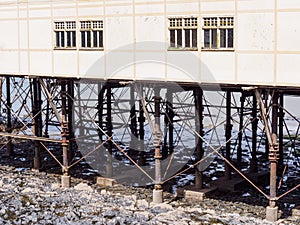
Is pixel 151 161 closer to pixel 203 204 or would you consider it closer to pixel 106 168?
pixel 106 168

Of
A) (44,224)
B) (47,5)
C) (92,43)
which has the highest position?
(47,5)

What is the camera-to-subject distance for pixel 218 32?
2133cm

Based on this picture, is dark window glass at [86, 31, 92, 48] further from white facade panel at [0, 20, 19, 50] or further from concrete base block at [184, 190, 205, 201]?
concrete base block at [184, 190, 205, 201]

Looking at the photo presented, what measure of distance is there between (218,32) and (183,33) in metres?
1.46

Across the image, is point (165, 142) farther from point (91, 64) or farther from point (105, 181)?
point (91, 64)

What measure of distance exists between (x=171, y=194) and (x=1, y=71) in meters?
9.70

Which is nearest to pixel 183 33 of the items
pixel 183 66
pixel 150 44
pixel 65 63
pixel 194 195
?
pixel 183 66

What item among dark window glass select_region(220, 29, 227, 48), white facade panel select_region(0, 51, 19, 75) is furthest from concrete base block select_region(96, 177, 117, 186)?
dark window glass select_region(220, 29, 227, 48)

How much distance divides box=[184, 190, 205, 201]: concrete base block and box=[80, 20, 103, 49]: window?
22.6ft

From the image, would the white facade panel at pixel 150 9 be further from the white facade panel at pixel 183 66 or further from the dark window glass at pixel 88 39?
the dark window glass at pixel 88 39

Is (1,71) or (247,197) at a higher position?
(1,71)

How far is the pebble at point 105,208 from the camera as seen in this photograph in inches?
857

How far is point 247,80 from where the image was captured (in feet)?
Result: 68.1

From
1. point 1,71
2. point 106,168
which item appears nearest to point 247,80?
point 106,168
